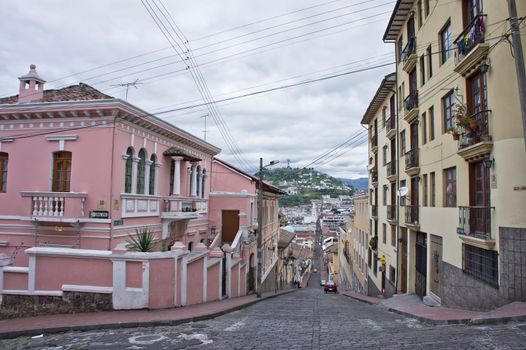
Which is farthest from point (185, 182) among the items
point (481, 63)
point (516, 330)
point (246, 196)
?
point (516, 330)

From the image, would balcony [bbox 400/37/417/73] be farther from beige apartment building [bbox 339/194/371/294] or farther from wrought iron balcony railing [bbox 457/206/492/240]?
beige apartment building [bbox 339/194/371/294]

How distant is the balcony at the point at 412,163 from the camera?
1762 cm

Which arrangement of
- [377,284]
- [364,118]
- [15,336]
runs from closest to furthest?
[15,336]
[377,284]
[364,118]

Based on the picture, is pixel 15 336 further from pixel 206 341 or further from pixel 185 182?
pixel 185 182

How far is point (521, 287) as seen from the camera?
30.1 feet

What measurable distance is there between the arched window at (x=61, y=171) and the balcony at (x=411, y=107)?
558 inches

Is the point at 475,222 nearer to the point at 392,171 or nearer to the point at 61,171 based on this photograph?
the point at 392,171

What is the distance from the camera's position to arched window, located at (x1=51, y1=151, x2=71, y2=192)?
1423cm

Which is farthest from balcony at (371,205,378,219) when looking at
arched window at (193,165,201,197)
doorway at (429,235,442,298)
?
arched window at (193,165,201,197)

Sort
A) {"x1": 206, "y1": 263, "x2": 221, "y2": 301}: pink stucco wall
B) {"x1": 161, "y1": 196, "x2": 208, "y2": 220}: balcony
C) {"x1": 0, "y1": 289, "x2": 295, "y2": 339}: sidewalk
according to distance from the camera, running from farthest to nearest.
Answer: {"x1": 161, "y1": 196, "x2": 208, "y2": 220}: balcony < {"x1": 206, "y1": 263, "x2": 221, "y2": 301}: pink stucco wall < {"x1": 0, "y1": 289, "x2": 295, "y2": 339}: sidewalk

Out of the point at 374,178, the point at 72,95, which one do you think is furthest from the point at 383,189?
the point at 72,95

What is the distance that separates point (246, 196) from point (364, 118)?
13035 mm

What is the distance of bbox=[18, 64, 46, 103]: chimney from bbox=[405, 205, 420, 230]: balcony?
1614 centimetres

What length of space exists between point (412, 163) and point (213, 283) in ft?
33.9
